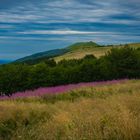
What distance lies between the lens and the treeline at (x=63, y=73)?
36875mm

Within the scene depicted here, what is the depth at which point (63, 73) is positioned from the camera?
1485 inches

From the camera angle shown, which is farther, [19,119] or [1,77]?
[1,77]

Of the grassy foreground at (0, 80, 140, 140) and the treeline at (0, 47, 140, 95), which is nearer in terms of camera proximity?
the grassy foreground at (0, 80, 140, 140)

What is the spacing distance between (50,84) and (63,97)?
42.7 feet

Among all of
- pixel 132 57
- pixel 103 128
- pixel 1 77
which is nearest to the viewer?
pixel 103 128

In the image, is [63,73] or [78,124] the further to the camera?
[63,73]

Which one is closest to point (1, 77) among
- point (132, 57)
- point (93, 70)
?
point (93, 70)

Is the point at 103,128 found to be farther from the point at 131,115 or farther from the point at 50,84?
the point at 50,84

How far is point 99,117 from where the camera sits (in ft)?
37.0

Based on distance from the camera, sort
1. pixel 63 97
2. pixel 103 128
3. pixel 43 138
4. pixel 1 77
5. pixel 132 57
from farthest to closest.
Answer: pixel 132 57
pixel 1 77
pixel 63 97
pixel 43 138
pixel 103 128

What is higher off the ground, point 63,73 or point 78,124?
point 78,124

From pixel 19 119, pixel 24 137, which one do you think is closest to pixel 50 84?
pixel 19 119

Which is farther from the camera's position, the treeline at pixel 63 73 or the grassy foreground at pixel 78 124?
the treeline at pixel 63 73

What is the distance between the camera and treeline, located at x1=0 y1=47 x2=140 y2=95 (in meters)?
36.9
